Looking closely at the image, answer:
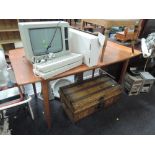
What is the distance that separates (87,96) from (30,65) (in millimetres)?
717

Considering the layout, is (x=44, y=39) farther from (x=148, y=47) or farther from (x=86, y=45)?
(x=148, y=47)

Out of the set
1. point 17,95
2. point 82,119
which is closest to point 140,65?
point 82,119

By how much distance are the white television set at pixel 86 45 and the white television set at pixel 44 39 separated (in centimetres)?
10

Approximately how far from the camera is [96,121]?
5.36 feet

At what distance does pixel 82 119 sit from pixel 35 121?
57 centimetres

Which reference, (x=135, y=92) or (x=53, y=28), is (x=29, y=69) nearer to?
(x=53, y=28)

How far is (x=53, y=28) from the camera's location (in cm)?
117

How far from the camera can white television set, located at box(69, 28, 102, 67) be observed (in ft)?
3.89

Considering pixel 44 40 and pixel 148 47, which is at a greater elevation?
pixel 44 40

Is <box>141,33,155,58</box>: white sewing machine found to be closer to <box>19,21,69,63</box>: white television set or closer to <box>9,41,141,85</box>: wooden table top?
<box>9,41,141,85</box>: wooden table top

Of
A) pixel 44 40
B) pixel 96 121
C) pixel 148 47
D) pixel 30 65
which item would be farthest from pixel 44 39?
pixel 148 47

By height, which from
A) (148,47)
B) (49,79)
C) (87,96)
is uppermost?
(148,47)

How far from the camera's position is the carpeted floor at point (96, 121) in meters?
1.51

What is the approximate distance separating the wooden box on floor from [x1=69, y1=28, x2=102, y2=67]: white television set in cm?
43
